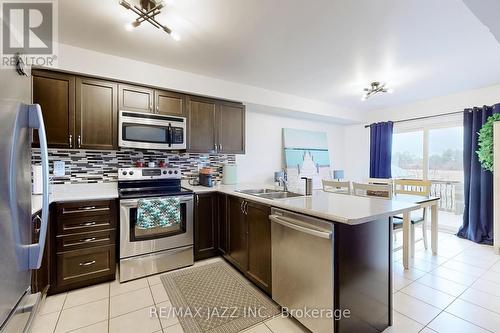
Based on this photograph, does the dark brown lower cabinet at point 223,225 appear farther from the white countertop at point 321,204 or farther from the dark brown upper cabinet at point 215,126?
the dark brown upper cabinet at point 215,126

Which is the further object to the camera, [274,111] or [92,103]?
[274,111]

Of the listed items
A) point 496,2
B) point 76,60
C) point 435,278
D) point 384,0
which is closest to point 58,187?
point 76,60

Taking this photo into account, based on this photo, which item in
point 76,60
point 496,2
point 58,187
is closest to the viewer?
point 496,2

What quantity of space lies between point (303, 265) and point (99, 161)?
8.91ft

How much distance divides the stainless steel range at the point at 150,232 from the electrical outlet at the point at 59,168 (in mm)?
661

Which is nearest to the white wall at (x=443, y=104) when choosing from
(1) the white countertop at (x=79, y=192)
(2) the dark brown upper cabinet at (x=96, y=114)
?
(2) the dark brown upper cabinet at (x=96, y=114)

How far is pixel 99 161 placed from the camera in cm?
287

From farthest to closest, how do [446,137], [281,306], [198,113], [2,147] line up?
[446,137]
[198,113]
[281,306]
[2,147]

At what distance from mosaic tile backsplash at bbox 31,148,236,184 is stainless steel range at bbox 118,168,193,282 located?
14.0 inches

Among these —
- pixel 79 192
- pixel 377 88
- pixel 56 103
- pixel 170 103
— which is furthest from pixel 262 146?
pixel 56 103

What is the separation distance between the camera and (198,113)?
3178mm

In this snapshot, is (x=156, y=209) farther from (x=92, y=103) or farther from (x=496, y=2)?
(x=496, y=2)

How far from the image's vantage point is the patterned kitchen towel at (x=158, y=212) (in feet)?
7.93

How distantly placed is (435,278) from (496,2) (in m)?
2.54
